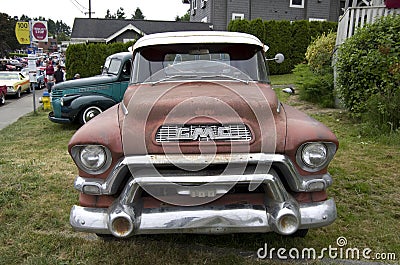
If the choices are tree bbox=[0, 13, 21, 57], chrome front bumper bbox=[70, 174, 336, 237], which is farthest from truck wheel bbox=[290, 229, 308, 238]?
tree bbox=[0, 13, 21, 57]

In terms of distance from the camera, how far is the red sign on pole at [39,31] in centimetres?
1518

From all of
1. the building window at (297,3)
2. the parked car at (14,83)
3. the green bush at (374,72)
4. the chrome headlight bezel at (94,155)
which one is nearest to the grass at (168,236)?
the green bush at (374,72)

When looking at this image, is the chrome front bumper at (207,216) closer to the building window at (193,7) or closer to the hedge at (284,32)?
the hedge at (284,32)

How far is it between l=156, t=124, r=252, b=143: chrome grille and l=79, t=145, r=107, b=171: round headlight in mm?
463

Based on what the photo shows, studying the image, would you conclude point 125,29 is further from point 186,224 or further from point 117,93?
point 186,224

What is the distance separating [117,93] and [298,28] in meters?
14.0

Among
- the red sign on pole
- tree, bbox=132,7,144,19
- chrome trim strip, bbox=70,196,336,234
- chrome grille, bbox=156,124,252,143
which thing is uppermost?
tree, bbox=132,7,144,19

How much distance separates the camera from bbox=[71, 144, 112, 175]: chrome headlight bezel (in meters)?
2.83

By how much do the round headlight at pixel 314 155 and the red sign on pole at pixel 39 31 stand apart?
15.2m

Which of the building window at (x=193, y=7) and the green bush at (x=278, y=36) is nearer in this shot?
the green bush at (x=278, y=36)

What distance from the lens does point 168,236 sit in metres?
3.61

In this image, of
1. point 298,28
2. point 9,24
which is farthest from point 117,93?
point 9,24

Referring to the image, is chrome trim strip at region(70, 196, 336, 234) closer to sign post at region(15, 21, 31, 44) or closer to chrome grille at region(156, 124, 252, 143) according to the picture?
chrome grille at region(156, 124, 252, 143)

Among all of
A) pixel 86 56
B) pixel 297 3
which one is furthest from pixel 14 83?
pixel 297 3
